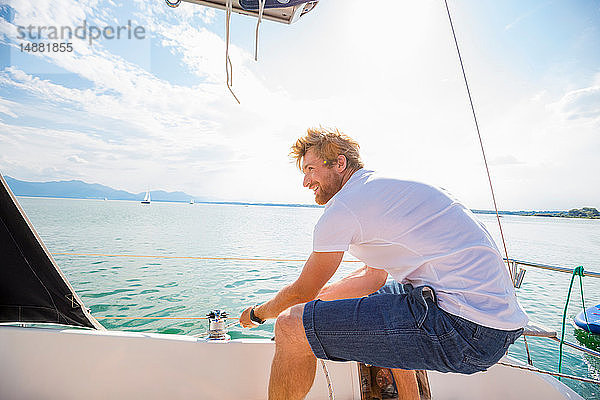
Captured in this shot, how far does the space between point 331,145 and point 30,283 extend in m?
1.25

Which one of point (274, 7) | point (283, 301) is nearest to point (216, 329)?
point (283, 301)

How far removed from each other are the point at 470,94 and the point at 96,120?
27460 millimetres

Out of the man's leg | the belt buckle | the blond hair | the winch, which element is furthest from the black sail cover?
the belt buckle

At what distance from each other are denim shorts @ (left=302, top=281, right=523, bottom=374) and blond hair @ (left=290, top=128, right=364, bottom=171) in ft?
1.44

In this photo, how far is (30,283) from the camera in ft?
4.46

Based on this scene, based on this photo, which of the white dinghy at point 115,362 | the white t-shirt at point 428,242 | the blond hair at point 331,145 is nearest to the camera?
the white t-shirt at point 428,242

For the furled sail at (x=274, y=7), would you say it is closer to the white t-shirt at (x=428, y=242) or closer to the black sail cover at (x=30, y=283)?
the white t-shirt at (x=428, y=242)

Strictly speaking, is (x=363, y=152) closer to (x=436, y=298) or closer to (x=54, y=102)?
(x=436, y=298)

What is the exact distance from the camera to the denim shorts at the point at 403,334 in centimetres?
76

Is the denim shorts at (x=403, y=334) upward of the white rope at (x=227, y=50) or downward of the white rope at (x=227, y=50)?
downward

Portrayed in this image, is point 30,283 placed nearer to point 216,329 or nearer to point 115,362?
point 115,362

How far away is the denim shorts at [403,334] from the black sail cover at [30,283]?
3.54 ft

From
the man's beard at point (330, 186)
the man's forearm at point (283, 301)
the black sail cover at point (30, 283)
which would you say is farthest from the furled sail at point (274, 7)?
the black sail cover at point (30, 283)

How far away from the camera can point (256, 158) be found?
2052 cm
